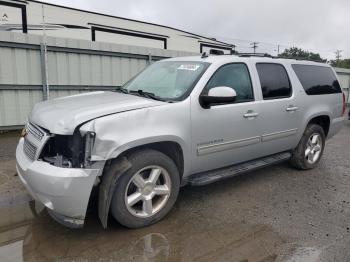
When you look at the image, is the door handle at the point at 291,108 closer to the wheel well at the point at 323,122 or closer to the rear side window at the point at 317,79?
the rear side window at the point at 317,79

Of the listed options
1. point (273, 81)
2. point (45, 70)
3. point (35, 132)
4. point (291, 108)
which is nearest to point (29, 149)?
point (35, 132)

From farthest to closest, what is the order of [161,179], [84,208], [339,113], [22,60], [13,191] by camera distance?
[22,60] → [339,113] → [13,191] → [161,179] → [84,208]

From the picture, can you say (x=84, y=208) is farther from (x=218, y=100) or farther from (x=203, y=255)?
(x=218, y=100)

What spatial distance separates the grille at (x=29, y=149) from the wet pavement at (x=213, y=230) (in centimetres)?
83

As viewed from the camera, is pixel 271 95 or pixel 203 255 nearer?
pixel 203 255

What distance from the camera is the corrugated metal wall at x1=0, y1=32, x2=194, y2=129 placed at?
7770 millimetres

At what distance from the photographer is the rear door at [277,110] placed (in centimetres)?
455

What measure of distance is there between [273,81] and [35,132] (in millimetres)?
3325

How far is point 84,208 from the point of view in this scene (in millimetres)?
2979

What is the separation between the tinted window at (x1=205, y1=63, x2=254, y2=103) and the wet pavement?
1388 mm

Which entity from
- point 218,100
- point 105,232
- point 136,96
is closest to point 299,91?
point 218,100

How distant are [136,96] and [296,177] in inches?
123

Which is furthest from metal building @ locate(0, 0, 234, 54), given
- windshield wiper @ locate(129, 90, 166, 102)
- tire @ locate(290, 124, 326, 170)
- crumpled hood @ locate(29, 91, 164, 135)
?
tire @ locate(290, 124, 326, 170)

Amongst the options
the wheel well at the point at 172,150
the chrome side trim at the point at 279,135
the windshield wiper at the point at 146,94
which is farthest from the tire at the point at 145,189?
the chrome side trim at the point at 279,135
